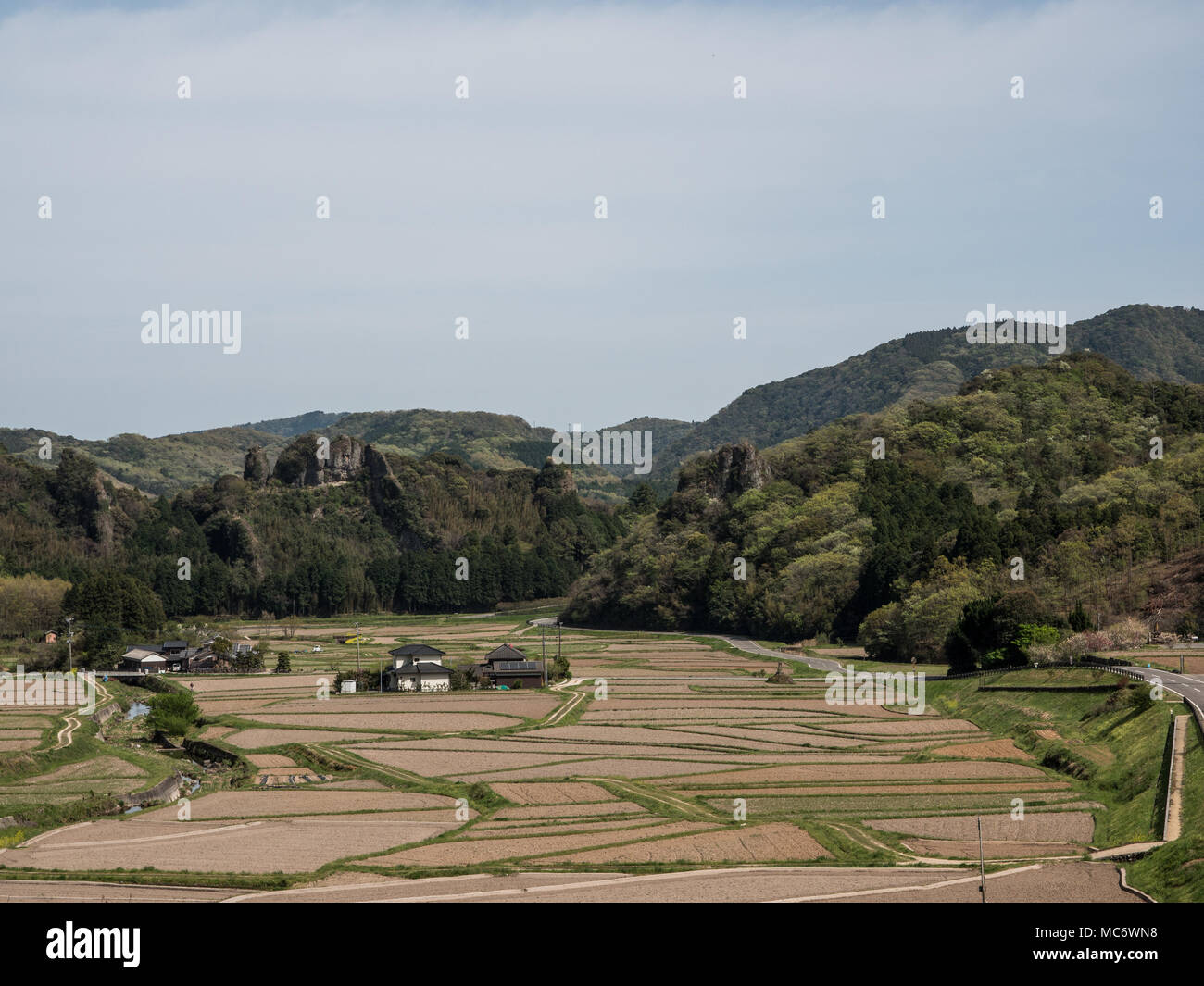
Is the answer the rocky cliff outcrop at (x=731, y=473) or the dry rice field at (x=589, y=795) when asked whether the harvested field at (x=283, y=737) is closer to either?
the dry rice field at (x=589, y=795)

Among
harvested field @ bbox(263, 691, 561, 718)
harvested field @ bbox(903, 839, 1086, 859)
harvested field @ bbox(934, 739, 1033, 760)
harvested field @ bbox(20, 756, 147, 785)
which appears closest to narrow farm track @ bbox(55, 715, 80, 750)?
harvested field @ bbox(20, 756, 147, 785)

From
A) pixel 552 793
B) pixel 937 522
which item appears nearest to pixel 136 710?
pixel 552 793

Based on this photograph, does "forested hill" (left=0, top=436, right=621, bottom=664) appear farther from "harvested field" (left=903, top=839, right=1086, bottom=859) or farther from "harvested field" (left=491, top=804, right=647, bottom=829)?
"harvested field" (left=903, top=839, right=1086, bottom=859)

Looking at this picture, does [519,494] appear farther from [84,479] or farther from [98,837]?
[98,837]

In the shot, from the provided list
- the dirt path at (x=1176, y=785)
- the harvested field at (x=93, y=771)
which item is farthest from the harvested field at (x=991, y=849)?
the harvested field at (x=93, y=771)

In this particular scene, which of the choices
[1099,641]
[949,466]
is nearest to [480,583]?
[949,466]

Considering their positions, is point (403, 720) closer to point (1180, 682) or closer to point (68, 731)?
point (68, 731)
